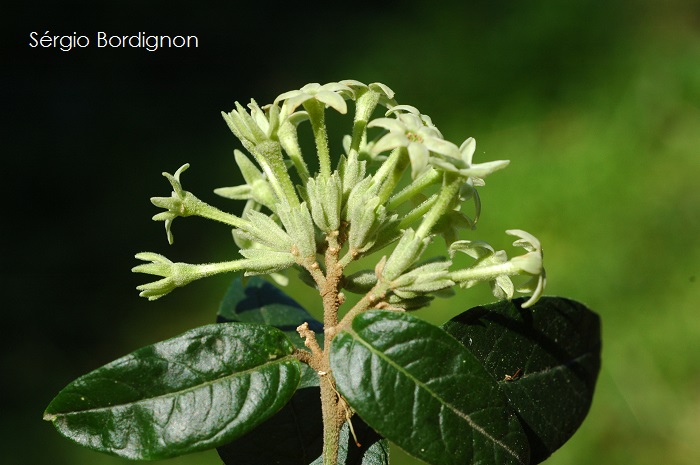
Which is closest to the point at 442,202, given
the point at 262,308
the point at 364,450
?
the point at 364,450

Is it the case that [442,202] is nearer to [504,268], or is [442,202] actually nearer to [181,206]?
[504,268]

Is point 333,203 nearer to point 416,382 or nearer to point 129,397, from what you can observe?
point 416,382

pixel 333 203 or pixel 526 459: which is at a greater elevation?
pixel 333 203

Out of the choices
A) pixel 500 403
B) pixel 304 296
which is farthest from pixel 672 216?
pixel 500 403

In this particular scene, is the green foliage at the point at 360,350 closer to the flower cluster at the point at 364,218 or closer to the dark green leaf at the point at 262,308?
the flower cluster at the point at 364,218

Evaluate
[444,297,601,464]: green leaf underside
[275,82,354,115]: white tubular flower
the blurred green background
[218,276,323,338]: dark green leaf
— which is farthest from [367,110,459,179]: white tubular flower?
the blurred green background
